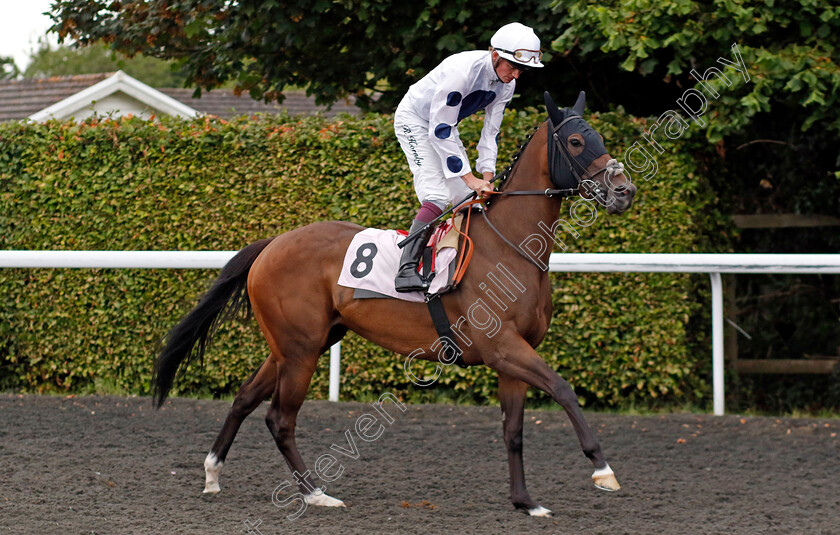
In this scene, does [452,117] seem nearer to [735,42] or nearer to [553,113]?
[553,113]

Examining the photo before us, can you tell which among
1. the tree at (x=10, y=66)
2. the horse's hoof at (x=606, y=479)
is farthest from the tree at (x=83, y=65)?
the horse's hoof at (x=606, y=479)

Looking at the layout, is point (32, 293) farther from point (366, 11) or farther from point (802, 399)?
point (802, 399)

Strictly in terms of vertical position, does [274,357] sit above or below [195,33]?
below

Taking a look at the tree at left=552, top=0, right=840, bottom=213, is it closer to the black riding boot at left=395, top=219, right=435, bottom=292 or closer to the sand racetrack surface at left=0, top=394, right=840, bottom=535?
the sand racetrack surface at left=0, top=394, right=840, bottom=535

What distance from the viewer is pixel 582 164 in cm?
400

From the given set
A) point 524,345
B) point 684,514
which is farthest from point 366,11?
point 684,514

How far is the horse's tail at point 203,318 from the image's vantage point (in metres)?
4.96

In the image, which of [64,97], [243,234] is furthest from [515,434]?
[64,97]

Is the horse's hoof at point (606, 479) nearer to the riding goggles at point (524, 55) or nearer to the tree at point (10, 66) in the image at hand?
the riding goggles at point (524, 55)

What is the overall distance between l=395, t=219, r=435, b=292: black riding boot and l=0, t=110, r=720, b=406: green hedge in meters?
2.48

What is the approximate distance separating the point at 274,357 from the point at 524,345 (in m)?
1.42

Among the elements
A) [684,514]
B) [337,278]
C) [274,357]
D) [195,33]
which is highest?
[195,33]

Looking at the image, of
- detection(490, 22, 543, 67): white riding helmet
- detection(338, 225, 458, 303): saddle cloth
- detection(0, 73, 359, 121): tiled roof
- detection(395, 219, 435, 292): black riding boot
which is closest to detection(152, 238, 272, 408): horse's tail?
detection(338, 225, 458, 303): saddle cloth

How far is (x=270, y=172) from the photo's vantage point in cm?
702
